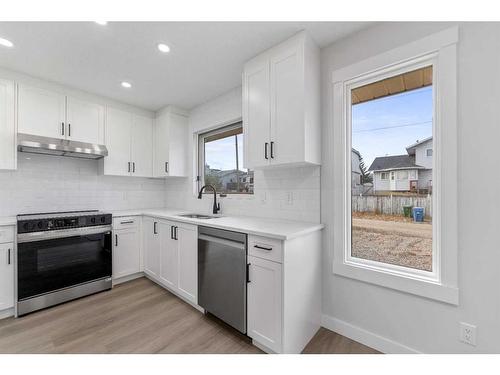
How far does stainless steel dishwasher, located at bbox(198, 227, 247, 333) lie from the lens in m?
1.82

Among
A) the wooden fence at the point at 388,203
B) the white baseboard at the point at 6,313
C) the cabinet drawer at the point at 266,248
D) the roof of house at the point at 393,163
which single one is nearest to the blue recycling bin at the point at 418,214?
the wooden fence at the point at 388,203

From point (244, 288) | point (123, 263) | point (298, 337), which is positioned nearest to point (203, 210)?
point (123, 263)

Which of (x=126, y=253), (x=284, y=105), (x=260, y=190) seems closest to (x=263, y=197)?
(x=260, y=190)

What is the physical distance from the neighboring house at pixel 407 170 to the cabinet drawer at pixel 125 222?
117 inches

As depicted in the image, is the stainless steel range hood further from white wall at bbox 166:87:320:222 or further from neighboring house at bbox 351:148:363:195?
neighboring house at bbox 351:148:363:195

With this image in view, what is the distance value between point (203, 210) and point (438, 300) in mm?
2714

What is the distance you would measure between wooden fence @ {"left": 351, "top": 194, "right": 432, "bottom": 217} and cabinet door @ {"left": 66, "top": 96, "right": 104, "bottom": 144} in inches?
130

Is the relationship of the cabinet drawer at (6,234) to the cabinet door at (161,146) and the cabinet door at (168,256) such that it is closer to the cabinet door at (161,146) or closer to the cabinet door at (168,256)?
the cabinet door at (168,256)

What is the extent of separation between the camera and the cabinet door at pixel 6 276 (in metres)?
2.14

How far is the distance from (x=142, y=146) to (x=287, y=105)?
262 cm

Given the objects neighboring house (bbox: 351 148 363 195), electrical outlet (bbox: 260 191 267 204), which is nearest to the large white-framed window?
neighboring house (bbox: 351 148 363 195)

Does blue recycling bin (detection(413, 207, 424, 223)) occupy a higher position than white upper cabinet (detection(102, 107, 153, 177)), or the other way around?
white upper cabinet (detection(102, 107, 153, 177))

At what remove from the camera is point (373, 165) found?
6.20 feet
